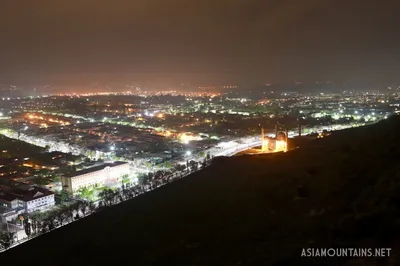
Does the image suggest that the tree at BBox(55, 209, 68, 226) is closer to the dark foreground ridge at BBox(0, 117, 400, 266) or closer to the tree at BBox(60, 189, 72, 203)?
the dark foreground ridge at BBox(0, 117, 400, 266)

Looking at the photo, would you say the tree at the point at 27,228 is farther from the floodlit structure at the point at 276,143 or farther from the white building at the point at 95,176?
the floodlit structure at the point at 276,143

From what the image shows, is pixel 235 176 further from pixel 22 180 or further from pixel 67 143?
pixel 67 143

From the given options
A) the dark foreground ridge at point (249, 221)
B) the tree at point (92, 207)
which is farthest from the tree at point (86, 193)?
the dark foreground ridge at point (249, 221)

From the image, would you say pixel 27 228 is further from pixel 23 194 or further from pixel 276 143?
pixel 276 143

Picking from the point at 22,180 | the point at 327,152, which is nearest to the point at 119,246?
the point at 327,152

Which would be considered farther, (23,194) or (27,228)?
(23,194)

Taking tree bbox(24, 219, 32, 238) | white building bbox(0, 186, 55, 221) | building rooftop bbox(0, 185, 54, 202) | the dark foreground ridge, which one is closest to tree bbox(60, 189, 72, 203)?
white building bbox(0, 186, 55, 221)

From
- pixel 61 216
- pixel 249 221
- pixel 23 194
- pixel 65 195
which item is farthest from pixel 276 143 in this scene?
pixel 23 194
